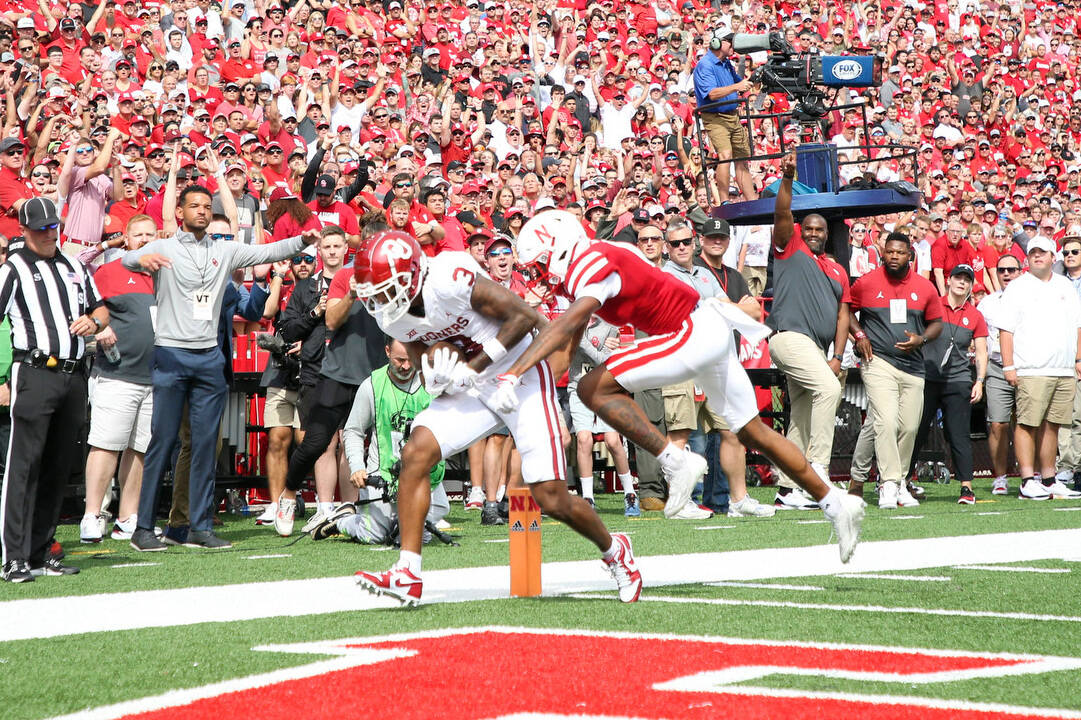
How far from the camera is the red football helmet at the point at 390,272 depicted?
5734 mm

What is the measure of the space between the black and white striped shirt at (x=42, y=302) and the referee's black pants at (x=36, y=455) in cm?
15

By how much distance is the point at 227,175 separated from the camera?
42.3 feet

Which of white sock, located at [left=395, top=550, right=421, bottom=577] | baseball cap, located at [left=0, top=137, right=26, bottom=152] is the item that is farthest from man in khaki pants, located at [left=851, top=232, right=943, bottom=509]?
baseball cap, located at [left=0, top=137, right=26, bottom=152]

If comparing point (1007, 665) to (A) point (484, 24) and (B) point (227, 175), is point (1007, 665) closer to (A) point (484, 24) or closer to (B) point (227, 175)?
(B) point (227, 175)

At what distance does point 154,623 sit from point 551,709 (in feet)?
8.04

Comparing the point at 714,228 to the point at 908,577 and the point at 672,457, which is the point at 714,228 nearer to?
the point at 908,577

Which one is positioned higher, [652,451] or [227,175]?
[227,175]

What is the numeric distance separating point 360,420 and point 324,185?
12.7 ft

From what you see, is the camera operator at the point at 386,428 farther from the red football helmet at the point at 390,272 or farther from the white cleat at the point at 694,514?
the red football helmet at the point at 390,272

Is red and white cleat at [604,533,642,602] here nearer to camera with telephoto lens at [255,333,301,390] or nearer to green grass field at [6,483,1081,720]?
green grass field at [6,483,1081,720]

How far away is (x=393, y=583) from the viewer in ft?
18.4

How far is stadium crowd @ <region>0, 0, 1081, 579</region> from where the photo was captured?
8.95m

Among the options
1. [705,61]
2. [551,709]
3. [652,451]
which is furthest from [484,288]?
[705,61]

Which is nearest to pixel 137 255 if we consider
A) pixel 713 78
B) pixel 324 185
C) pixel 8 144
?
pixel 324 185
